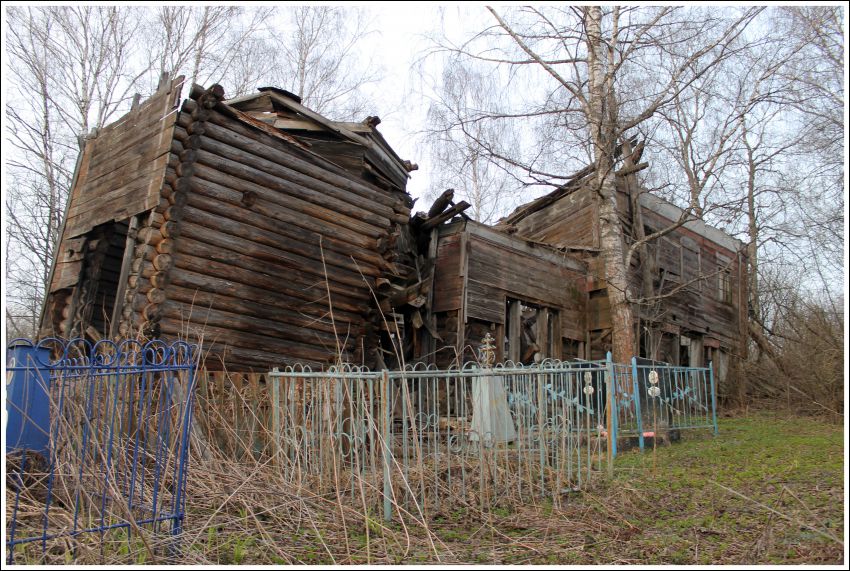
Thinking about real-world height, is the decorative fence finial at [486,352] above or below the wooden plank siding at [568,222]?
below

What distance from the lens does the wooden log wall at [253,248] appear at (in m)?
9.18

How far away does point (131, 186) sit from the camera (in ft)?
32.7

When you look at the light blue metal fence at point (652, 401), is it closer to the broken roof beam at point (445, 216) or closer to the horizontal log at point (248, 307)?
the horizontal log at point (248, 307)

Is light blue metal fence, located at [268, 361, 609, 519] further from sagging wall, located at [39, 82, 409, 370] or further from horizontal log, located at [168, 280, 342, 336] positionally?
horizontal log, located at [168, 280, 342, 336]

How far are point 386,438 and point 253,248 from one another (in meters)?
5.81

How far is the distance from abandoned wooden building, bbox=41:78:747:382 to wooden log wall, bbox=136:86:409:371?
0.02 m

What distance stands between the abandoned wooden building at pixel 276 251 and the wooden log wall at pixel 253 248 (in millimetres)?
22

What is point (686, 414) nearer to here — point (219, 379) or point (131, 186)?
point (219, 379)

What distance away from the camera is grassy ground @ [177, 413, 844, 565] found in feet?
13.9

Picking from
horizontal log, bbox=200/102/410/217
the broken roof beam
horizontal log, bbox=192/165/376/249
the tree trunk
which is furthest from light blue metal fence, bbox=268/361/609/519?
the broken roof beam

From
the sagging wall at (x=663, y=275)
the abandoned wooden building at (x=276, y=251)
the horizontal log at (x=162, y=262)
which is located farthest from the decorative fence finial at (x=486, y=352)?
the sagging wall at (x=663, y=275)

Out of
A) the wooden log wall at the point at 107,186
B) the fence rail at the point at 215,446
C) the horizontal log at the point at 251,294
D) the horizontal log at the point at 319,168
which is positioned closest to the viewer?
the fence rail at the point at 215,446

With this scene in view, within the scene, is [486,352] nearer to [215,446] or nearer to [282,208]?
[215,446]

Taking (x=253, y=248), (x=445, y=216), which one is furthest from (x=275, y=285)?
(x=445, y=216)
